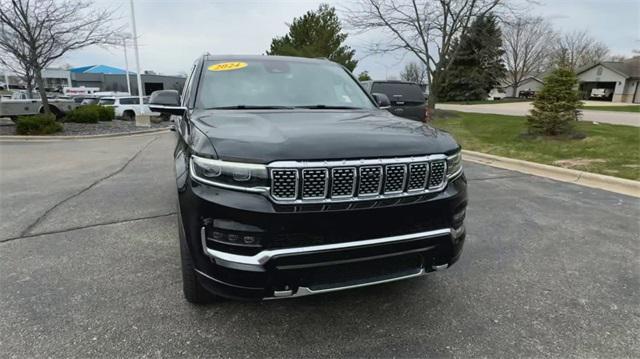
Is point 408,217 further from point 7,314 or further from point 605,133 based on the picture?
point 605,133

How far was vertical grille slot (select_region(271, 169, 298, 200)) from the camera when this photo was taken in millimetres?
1911

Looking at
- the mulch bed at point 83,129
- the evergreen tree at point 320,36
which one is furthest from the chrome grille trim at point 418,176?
the evergreen tree at point 320,36

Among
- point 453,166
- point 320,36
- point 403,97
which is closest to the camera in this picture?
point 453,166

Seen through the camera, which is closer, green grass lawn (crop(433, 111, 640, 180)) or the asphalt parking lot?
the asphalt parking lot

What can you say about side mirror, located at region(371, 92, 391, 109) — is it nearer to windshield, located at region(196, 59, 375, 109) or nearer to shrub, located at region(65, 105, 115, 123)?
windshield, located at region(196, 59, 375, 109)

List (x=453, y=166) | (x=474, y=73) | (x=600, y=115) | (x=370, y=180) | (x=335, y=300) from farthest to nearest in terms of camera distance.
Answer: (x=474, y=73), (x=600, y=115), (x=335, y=300), (x=453, y=166), (x=370, y=180)

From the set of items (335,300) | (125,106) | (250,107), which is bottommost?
(335,300)

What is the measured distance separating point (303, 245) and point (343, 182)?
0.38 metres

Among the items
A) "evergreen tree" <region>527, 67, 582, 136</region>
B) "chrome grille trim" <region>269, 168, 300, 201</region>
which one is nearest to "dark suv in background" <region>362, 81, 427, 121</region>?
"evergreen tree" <region>527, 67, 582, 136</region>

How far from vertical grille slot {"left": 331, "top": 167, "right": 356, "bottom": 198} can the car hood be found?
0.07 meters

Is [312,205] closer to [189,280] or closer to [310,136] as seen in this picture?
[310,136]

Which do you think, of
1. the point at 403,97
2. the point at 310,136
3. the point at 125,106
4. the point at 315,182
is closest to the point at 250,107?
the point at 310,136

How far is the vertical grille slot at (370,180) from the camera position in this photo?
6.59ft

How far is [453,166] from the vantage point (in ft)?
7.77
